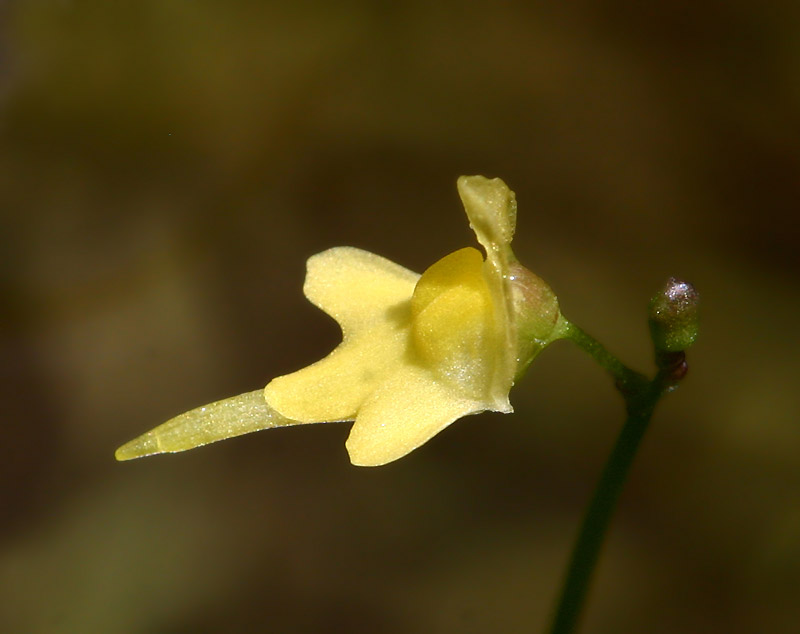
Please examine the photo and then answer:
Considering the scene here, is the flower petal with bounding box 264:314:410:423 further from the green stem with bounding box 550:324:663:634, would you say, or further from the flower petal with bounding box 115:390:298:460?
the green stem with bounding box 550:324:663:634

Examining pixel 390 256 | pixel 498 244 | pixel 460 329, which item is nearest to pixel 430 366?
pixel 460 329

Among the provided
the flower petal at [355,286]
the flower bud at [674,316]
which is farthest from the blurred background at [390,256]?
the flower bud at [674,316]

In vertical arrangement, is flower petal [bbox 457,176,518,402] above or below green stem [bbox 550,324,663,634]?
above

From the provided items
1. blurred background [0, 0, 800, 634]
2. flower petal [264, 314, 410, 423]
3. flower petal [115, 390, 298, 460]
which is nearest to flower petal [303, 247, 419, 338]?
flower petal [264, 314, 410, 423]

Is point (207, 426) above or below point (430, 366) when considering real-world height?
below

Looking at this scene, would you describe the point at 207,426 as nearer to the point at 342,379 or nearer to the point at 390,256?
the point at 342,379

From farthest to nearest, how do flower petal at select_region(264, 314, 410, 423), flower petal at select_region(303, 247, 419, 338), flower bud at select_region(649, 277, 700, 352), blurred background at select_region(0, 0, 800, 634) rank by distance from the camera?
blurred background at select_region(0, 0, 800, 634)
flower petal at select_region(303, 247, 419, 338)
flower petal at select_region(264, 314, 410, 423)
flower bud at select_region(649, 277, 700, 352)

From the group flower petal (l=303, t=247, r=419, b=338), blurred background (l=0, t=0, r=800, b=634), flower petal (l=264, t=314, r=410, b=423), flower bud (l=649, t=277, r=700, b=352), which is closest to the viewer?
flower bud (l=649, t=277, r=700, b=352)
